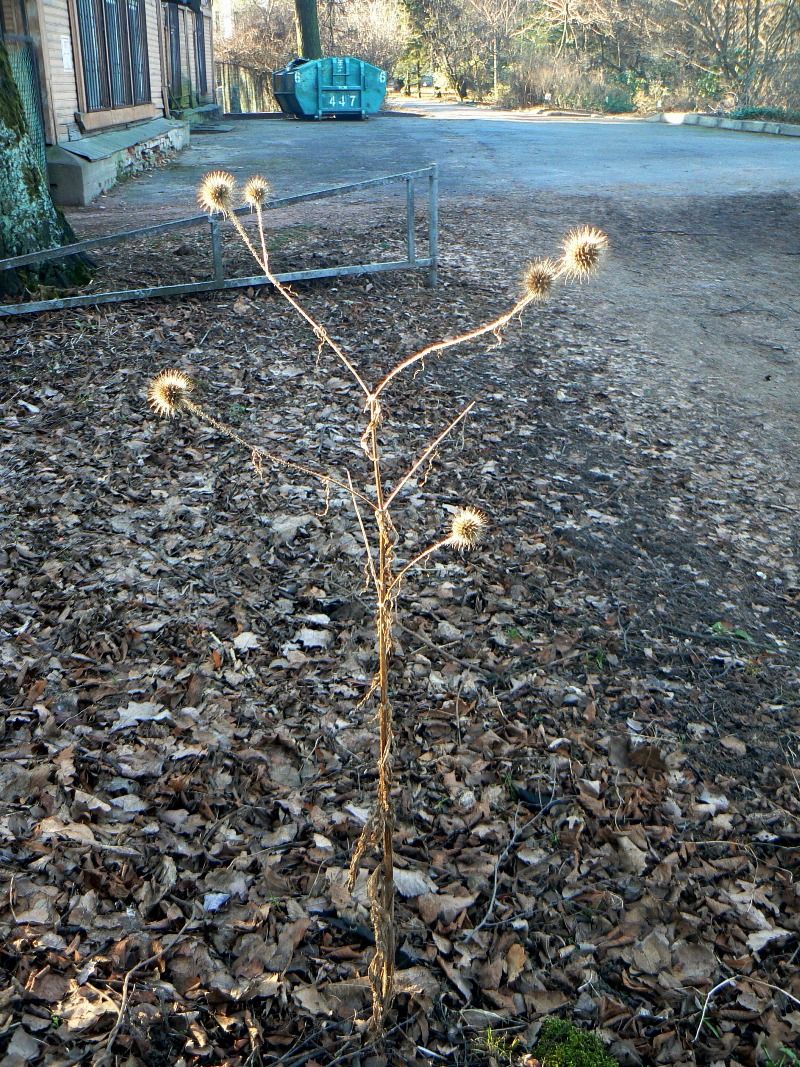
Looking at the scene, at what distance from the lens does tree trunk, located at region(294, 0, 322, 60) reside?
29906 mm

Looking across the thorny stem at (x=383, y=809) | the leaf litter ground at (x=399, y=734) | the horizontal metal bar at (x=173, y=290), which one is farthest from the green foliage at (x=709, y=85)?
Result: the thorny stem at (x=383, y=809)

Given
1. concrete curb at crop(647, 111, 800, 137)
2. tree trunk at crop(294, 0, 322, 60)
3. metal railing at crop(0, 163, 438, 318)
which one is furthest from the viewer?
tree trunk at crop(294, 0, 322, 60)

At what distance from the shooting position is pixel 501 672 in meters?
3.61

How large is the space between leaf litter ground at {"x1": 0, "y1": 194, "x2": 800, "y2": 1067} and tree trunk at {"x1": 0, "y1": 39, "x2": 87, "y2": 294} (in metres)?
1.18

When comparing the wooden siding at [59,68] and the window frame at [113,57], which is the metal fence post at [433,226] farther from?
the window frame at [113,57]

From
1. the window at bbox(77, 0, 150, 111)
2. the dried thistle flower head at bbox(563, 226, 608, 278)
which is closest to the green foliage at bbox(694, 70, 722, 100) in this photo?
the window at bbox(77, 0, 150, 111)

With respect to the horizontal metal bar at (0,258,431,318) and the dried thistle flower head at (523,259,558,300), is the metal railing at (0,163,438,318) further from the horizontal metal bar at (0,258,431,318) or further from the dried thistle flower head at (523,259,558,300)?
the dried thistle flower head at (523,259,558,300)

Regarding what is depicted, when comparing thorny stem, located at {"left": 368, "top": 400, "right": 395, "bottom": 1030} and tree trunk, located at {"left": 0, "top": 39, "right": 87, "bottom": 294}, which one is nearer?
thorny stem, located at {"left": 368, "top": 400, "right": 395, "bottom": 1030}

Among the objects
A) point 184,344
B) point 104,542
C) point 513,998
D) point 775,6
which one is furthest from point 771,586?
point 775,6

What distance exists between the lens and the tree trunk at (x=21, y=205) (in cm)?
672

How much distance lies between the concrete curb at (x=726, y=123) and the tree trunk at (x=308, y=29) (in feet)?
35.6

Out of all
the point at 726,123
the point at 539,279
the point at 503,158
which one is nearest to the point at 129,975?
the point at 539,279

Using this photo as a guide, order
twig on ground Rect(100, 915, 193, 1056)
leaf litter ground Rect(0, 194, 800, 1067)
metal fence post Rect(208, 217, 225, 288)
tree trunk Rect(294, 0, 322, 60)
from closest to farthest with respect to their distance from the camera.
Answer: twig on ground Rect(100, 915, 193, 1056) < leaf litter ground Rect(0, 194, 800, 1067) < metal fence post Rect(208, 217, 225, 288) < tree trunk Rect(294, 0, 322, 60)

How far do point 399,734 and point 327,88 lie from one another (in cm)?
2822
